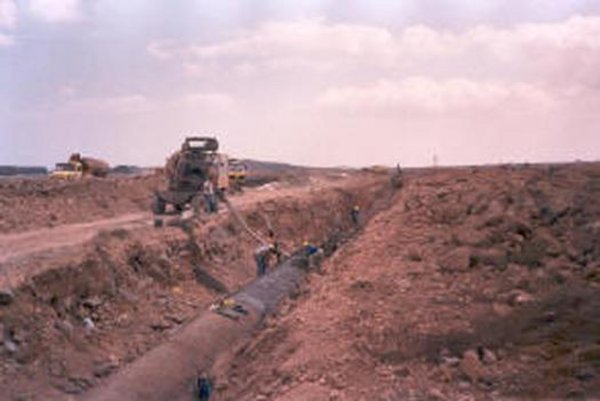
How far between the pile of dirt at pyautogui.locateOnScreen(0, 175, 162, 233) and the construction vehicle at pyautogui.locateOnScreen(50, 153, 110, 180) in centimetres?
763

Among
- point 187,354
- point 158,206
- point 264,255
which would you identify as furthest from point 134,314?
point 158,206

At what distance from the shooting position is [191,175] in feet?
106

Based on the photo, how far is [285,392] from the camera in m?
14.4

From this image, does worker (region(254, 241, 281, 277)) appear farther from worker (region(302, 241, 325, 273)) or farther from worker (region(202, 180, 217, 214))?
worker (region(202, 180, 217, 214))

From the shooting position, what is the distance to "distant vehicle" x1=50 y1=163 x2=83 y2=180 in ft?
160

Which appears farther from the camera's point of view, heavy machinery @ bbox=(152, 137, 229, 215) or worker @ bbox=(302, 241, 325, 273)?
heavy machinery @ bbox=(152, 137, 229, 215)

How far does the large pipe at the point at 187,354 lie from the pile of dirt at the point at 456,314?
0.70 metres

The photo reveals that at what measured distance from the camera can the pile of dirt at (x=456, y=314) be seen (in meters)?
12.8

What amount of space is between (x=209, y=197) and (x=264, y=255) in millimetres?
4428

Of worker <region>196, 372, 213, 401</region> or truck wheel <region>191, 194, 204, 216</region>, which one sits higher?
truck wheel <region>191, 194, 204, 216</region>

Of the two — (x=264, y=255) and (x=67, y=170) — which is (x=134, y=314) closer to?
(x=264, y=255)

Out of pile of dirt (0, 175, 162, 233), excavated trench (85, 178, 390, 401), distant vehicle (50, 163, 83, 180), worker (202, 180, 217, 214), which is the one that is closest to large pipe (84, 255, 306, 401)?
excavated trench (85, 178, 390, 401)

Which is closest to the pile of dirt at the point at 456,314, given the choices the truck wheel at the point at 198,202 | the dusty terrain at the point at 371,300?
the dusty terrain at the point at 371,300

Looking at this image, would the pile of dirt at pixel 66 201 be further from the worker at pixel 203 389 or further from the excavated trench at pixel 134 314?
the worker at pixel 203 389
